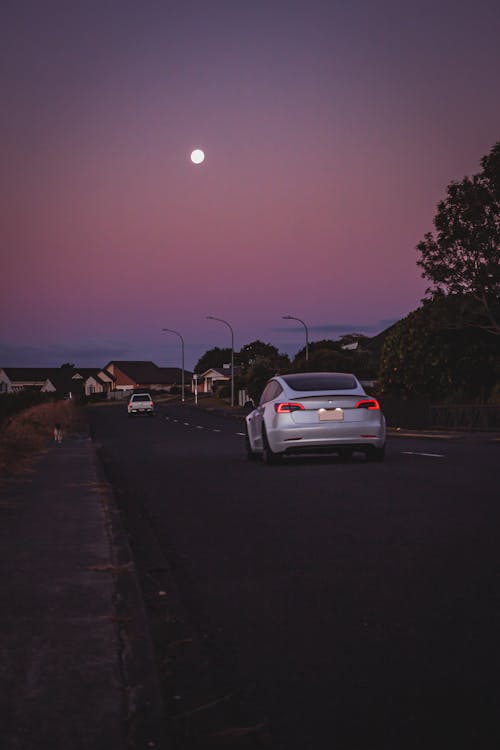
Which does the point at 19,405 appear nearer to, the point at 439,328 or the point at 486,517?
the point at 439,328

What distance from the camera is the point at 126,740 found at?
378 cm

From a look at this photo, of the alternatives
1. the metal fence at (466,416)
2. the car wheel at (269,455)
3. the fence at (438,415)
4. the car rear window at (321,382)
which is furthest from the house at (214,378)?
the car wheel at (269,455)

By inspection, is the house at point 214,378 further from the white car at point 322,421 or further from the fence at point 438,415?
the white car at point 322,421

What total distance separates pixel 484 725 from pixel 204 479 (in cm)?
1219

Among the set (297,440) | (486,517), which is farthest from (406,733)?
(297,440)

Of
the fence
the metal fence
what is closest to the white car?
the metal fence

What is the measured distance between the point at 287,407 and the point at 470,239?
2503 cm

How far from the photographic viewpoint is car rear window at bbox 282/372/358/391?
1795 centimetres

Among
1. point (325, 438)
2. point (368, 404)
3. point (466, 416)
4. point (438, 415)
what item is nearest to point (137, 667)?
point (325, 438)

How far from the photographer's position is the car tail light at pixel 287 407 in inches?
686

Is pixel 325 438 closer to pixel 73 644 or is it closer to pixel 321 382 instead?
pixel 321 382

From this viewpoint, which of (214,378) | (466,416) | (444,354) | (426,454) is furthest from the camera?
(214,378)

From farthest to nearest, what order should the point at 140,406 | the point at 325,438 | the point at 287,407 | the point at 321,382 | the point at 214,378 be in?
the point at 214,378 < the point at 140,406 < the point at 321,382 < the point at 287,407 < the point at 325,438

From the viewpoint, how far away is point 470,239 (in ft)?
132
